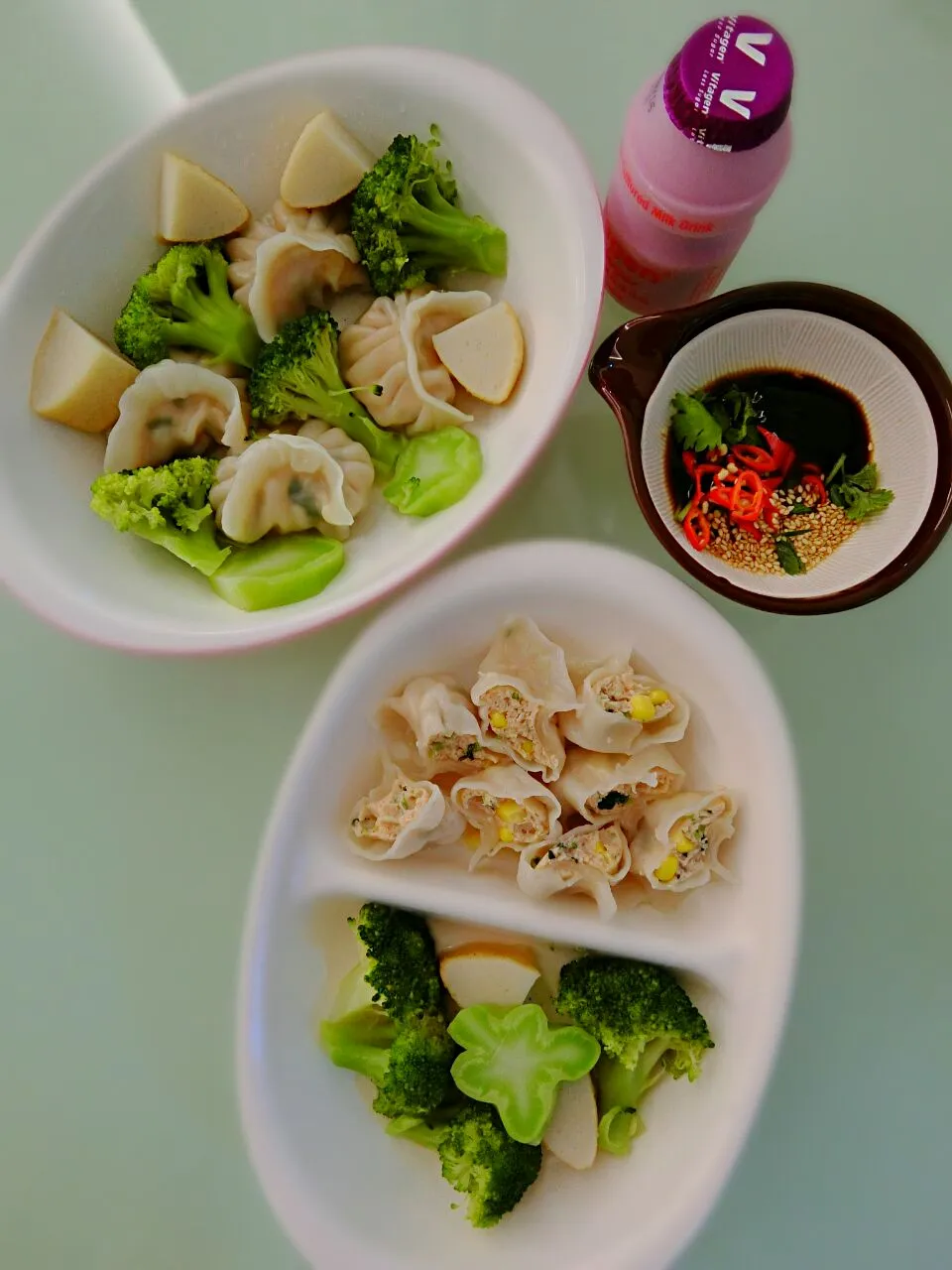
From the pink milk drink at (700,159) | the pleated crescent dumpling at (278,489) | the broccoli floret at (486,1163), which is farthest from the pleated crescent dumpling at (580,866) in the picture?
the pink milk drink at (700,159)

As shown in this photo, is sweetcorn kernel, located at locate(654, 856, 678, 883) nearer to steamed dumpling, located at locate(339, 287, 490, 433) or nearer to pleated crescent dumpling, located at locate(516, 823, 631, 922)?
pleated crescent dumpling, located at locate(516, 823, 631, 922)

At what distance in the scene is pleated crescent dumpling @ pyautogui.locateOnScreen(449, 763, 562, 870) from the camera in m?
1.39

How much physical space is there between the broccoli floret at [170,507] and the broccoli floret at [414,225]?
0.44 metres

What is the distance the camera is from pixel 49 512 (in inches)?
54.5

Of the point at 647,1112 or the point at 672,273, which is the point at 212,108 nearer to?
the point at 672,273

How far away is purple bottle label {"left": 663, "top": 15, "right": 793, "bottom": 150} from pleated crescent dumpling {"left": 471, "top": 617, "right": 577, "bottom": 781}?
2.27 feet

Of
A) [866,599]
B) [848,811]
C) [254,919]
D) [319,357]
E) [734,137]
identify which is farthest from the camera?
[848,811]

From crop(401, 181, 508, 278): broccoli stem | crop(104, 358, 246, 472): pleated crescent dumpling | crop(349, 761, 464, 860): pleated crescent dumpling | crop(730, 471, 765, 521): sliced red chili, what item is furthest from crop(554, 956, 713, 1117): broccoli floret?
crop(401, 181, 508, 278): broccoli stem

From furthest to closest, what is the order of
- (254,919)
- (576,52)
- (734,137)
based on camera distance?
(576,52), (254,919), (734,137)

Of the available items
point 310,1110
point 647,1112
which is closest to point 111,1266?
point 310,1110

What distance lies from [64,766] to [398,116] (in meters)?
1.22

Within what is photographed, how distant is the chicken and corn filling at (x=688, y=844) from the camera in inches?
51.8

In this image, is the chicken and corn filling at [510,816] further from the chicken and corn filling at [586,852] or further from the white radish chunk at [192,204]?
the white radish chunk at [192,204]

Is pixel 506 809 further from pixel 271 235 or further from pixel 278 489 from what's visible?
pixel 271 235
